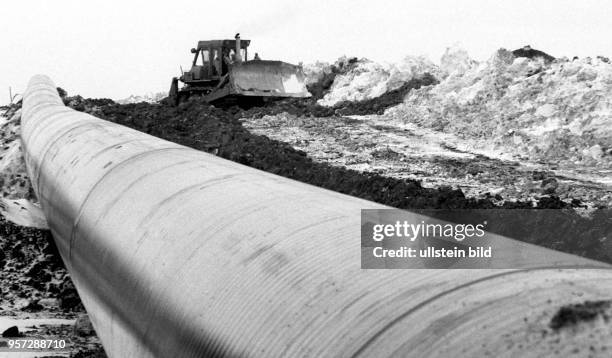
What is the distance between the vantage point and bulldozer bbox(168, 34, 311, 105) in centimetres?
1911

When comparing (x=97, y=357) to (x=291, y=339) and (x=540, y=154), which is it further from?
(x=540, y=154)

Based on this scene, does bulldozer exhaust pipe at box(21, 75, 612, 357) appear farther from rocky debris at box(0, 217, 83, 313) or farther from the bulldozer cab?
the bulldozer cab

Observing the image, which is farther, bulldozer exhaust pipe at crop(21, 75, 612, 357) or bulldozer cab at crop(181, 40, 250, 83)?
bulldozer cab at crop(181, 40, 250, 83)

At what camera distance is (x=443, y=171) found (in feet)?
33.5

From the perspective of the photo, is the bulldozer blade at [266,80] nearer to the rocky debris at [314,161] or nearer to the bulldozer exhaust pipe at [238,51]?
the rocky debris at [314,161]

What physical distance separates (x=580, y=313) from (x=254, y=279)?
95 centimetres

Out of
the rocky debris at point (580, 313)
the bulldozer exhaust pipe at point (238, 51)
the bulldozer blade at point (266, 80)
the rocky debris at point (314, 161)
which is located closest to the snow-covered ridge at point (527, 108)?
the rocky debris at point (314, 161)

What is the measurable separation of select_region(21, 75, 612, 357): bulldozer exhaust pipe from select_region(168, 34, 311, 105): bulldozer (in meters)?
15.2

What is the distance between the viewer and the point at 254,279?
2070mm

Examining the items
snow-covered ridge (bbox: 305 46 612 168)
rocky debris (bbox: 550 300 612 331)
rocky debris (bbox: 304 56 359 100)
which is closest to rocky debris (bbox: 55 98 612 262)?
snow-covered ridge (bbox: 305 46 612 168)

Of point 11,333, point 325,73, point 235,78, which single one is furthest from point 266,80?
point 11,333

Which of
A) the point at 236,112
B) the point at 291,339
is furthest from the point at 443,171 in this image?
the point at 236,112

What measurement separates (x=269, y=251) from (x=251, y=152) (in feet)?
31.7

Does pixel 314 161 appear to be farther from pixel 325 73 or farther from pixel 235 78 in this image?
pixel 325 73
